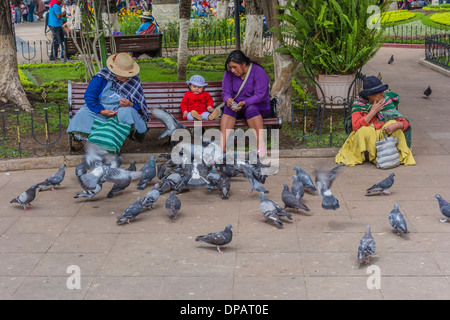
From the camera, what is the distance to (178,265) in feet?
18.5

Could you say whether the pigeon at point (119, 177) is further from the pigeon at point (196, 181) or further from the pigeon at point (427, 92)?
the pigeon at point (427, 92)

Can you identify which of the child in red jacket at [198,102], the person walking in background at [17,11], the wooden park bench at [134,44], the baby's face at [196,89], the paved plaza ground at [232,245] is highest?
the person walking in background at [17,11]

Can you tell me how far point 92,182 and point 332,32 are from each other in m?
4.65

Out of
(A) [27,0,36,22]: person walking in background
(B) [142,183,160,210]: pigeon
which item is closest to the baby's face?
(B) [142,183,160,210]: pigeon

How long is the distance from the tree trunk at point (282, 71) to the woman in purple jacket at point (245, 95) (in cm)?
130

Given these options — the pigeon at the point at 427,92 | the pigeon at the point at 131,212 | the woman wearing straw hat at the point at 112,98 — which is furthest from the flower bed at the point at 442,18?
the pigeon at the point at 131,212

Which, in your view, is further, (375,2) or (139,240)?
(375,2)

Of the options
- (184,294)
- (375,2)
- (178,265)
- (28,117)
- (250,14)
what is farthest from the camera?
(250,14)

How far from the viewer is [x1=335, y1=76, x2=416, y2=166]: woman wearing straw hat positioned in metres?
8.29

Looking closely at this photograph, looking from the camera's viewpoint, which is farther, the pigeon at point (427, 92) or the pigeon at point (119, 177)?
the pigeon at point (427, 92)

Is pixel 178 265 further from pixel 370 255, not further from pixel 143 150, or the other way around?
pixel 143 150

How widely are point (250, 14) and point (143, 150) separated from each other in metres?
9.12

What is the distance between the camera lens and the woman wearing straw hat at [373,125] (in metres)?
8.29

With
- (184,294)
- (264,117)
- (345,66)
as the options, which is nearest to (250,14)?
(345,66)
